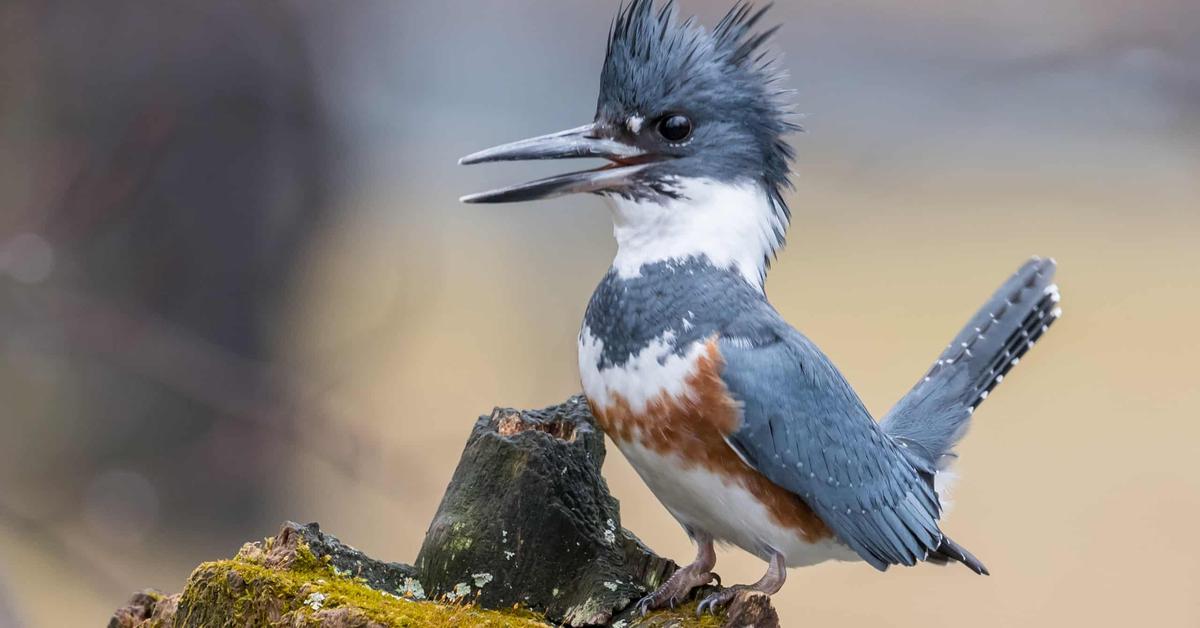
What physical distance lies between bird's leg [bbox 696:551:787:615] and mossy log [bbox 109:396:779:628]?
0.03m

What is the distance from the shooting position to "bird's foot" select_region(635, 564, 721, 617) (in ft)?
6.59

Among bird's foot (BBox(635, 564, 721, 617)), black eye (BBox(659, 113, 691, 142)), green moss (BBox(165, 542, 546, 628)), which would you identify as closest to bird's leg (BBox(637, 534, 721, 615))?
bird's foot (BBox(635, 564, 721, 617))

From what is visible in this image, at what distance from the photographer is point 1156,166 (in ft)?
12.3

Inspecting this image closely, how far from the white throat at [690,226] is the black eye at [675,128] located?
0.27ft

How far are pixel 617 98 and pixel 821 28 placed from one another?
187 cm

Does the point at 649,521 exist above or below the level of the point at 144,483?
above

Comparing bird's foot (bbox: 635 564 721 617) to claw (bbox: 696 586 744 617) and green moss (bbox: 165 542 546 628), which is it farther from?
green moss (bbox: 165 542 546 628)

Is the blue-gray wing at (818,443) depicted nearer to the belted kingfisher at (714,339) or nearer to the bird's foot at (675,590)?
the belted kingfisher at (714,339)

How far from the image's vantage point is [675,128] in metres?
2.09

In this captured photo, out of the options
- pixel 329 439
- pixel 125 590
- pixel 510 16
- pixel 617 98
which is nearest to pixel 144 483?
pixel 125 590

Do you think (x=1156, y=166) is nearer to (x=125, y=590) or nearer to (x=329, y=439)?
(x=329, y=439)

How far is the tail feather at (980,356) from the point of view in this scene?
251cm

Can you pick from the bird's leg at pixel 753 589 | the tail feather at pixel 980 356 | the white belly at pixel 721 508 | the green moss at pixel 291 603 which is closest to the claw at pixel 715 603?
the bird's leg at pixel 753 589

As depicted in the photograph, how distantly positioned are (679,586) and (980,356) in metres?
0.98
